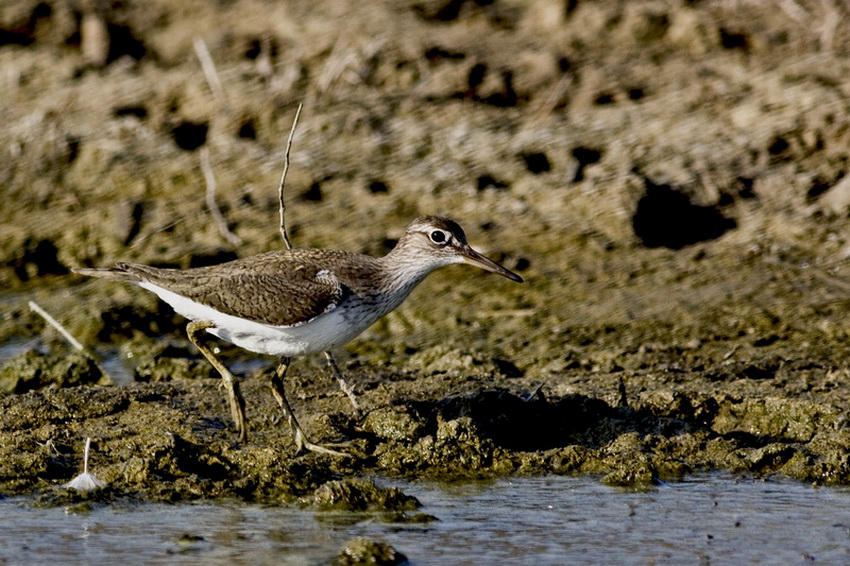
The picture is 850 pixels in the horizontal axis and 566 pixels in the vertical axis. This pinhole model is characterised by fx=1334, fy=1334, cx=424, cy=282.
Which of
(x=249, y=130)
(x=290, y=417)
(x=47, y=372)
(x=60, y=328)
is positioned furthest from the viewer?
(x=249, y=130)

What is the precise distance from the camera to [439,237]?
7895 mm

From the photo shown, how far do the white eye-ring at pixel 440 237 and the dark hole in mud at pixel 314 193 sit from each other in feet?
9.86

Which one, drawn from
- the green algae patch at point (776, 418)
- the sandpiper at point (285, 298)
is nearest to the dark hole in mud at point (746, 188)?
the green algae patch at point (776, 418)

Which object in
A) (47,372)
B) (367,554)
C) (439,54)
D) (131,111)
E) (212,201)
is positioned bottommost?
(367,554)

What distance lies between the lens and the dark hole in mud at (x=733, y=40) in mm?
12031

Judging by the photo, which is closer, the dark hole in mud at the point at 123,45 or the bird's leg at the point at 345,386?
the bird's leg at the point at 345,386

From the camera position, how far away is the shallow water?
18.9 feet

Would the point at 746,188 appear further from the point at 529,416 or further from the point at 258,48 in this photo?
the point at 258,48

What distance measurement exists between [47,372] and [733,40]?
6985mm

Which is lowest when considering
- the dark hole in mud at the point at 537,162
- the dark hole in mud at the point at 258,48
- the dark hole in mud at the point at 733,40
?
the dark hole in mud at the point at 537,162

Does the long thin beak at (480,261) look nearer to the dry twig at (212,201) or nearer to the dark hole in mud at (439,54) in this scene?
the dry twig at (212,201)

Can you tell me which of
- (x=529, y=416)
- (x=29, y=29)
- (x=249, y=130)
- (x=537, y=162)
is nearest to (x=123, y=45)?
(x=29, y=29)

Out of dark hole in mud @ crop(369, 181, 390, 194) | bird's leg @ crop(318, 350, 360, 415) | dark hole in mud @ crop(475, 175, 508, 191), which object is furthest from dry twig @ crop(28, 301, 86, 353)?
dark hole in mud @ crop(475, 175, 508, 191)

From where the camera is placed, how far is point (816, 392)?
25.2 ft
